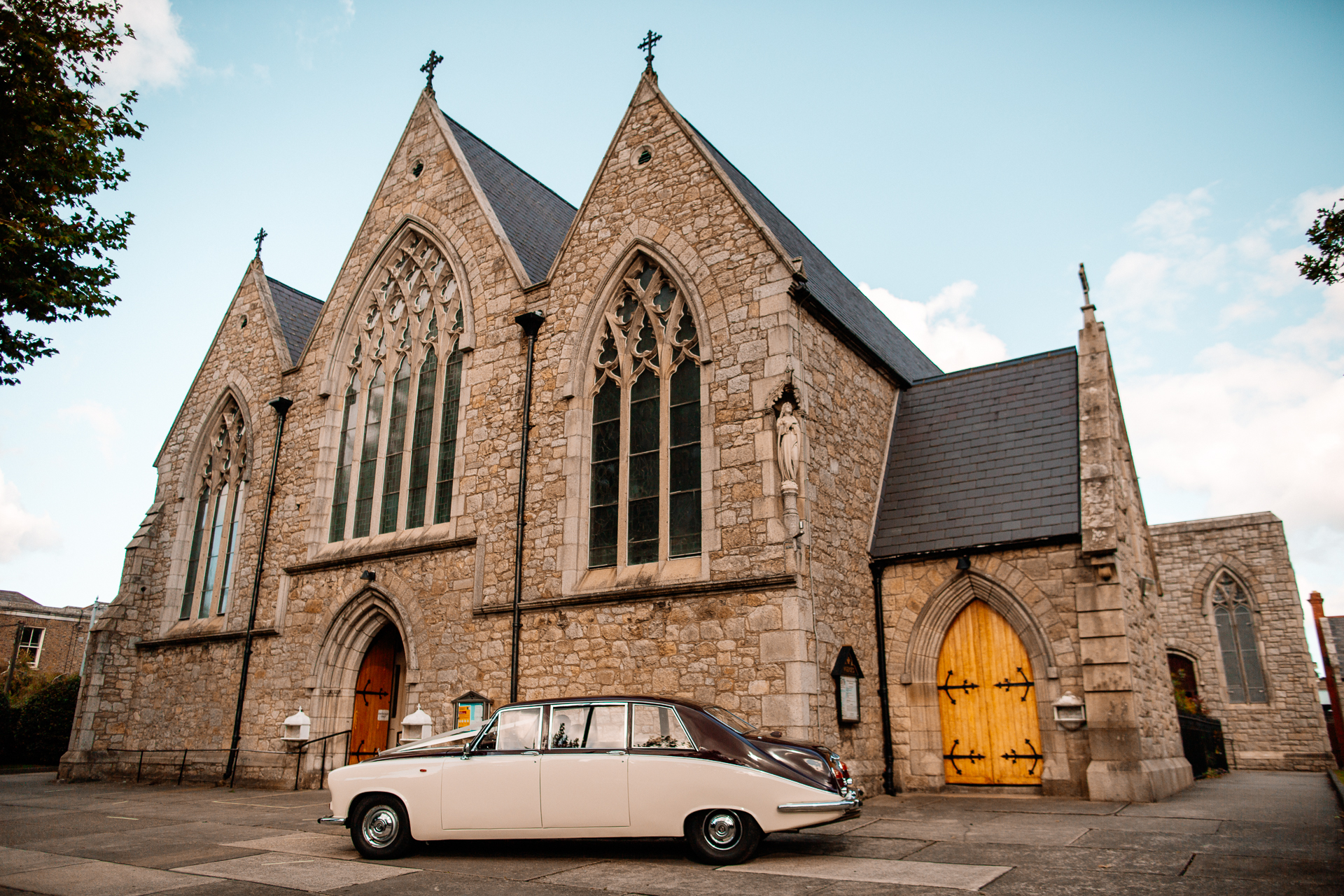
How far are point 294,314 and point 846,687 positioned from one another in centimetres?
1669

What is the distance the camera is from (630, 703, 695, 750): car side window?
7.49 metres

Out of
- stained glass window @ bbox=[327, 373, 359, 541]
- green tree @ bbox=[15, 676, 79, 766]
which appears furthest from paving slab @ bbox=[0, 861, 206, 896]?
green tree @ bbox=[15, 676, 79, 766]

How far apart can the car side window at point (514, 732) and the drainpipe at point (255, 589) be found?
35.3ft

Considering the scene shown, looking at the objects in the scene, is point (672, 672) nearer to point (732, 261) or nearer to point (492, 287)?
point (732, 261)

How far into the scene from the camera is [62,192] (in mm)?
12344

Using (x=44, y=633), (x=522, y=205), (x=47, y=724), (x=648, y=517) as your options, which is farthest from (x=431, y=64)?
(x=44, y=633)

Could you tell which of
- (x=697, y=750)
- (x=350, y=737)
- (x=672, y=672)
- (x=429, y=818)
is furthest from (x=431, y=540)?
(x=697, y=750)

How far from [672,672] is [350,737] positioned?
24.3ft

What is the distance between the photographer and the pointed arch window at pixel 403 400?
15.9 meters

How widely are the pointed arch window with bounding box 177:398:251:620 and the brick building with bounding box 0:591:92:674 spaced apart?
88.9 feet

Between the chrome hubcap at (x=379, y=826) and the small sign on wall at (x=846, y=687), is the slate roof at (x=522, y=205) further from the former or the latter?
the chrome hubcap at (x=379, y=826)

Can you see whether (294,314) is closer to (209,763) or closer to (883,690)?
(209,763)

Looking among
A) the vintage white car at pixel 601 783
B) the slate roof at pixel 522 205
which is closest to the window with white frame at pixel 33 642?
the slate roof at pixel 522 205

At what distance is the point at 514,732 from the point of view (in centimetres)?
789
